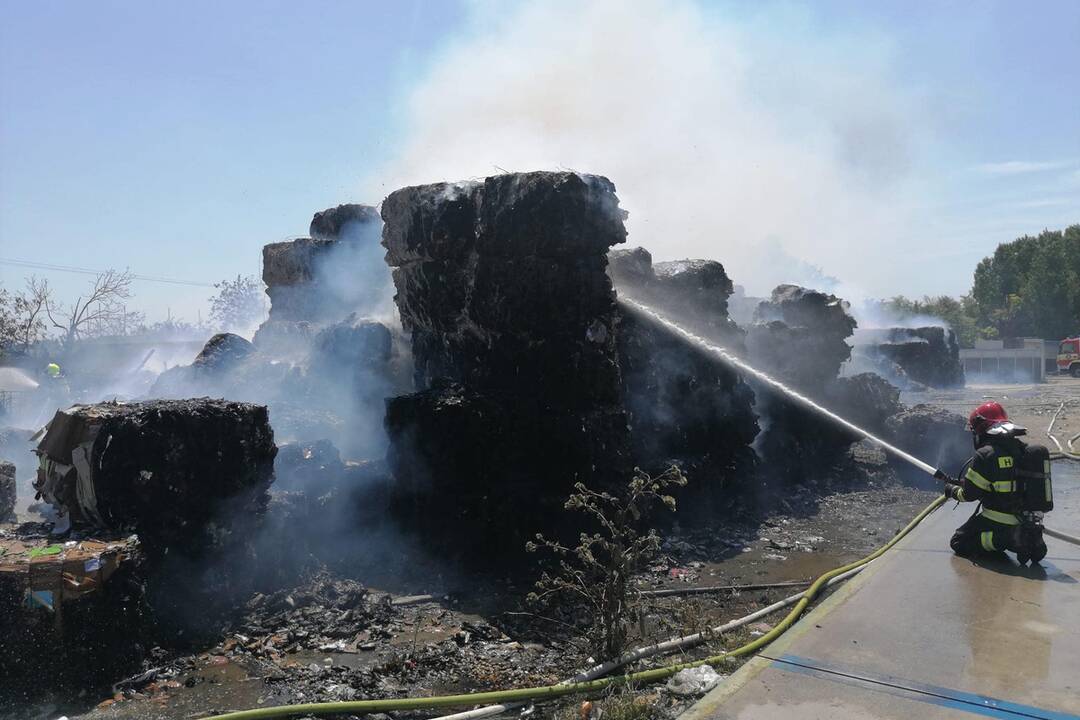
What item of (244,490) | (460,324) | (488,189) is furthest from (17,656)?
(488,189)

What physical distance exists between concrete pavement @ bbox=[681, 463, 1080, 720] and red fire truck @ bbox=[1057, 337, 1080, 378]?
4044cm

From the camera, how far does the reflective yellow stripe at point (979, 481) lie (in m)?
5.62

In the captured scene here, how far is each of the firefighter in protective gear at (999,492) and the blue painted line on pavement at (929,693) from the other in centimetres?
239

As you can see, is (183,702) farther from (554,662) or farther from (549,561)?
(549,561)

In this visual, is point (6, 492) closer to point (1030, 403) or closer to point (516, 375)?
point (516, 375)

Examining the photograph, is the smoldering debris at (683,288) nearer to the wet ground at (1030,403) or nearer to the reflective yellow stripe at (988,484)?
the wet ground at (1030,403)

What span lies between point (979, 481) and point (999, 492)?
15 centimetres

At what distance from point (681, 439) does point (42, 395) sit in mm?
19761

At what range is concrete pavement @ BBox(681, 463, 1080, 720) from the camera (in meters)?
3.57

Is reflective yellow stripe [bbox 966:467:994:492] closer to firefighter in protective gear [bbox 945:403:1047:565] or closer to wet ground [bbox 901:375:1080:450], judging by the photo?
firefighter in protective gear [bbox 945:403:1047:565]

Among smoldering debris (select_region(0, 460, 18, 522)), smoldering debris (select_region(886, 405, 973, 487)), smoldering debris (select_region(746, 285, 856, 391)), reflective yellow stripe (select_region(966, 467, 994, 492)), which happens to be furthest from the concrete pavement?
smoldering debris (select_region(0, 460, 18, 522))

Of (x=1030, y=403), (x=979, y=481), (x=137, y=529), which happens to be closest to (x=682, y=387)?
(x=979, y=481)

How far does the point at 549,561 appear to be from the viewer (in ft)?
26.3

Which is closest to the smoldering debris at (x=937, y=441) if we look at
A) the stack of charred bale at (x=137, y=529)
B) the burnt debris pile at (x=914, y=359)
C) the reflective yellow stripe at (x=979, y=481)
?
the reflective yellow stripe at (x=979, y=481)
